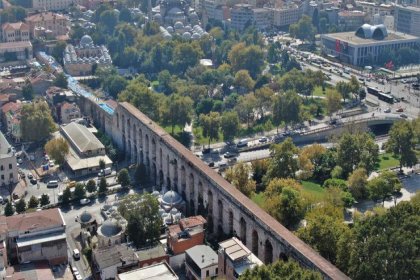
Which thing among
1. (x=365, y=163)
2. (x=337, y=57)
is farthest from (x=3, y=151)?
(x=337, y=57)

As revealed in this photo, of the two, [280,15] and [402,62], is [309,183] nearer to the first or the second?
[402,62]

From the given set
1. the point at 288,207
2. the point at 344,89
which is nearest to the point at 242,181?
the point at 288,207

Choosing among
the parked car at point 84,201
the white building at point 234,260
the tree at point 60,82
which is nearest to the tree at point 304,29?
the tree at point 60,82

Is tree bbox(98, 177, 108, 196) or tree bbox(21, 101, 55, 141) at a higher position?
tree bbox(21, 101, 55, 141)

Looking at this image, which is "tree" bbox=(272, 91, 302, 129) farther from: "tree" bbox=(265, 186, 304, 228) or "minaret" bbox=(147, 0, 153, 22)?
"minaret" bbox=(147, 0, 153, 22)

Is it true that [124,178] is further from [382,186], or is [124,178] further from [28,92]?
[28,92]

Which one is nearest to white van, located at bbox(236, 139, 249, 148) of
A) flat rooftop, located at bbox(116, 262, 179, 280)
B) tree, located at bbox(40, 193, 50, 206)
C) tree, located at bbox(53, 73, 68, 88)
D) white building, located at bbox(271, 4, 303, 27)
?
tree, located at bbox(40, 193, 50, 206)
